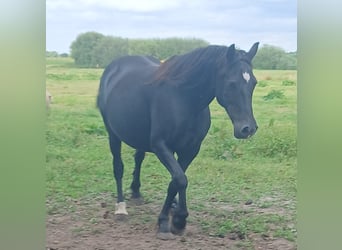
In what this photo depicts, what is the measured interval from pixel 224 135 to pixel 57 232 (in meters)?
0.81

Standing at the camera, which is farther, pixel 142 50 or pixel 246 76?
pixel 142 50

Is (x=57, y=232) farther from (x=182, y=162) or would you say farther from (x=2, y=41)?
(x=2, y=41)

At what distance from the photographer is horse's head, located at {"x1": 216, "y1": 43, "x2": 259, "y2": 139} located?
3.13 meters

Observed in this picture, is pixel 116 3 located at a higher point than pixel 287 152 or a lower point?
higher

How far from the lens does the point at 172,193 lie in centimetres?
321

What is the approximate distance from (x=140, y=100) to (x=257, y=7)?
62 cm

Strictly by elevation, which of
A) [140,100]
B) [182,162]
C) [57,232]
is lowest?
[57,232]

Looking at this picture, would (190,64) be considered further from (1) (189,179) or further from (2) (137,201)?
(2) (137,201)

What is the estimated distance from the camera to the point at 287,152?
10.6 ft

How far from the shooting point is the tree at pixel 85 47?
10.6 ft

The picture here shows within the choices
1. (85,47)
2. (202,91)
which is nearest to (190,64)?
(202,91)

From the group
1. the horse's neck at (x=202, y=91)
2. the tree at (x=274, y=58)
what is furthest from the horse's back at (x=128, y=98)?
the tree at (x=274, y=58)

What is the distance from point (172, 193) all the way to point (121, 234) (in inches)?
11.0

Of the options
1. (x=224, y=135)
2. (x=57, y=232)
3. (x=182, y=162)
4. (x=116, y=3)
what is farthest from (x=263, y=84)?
(x=57, y=232)
